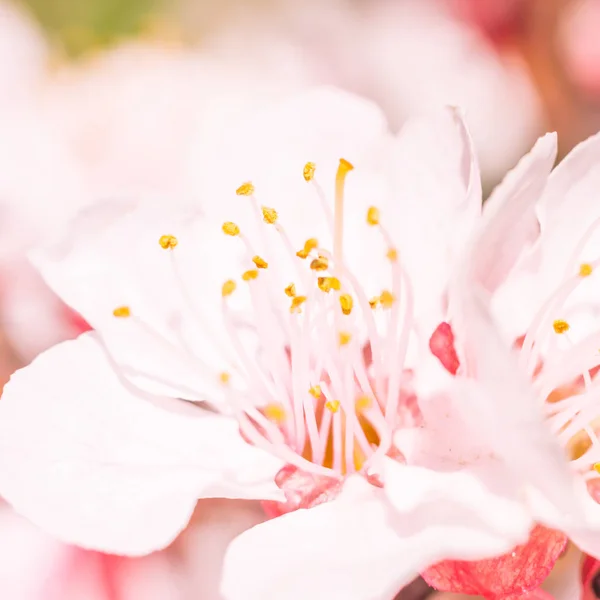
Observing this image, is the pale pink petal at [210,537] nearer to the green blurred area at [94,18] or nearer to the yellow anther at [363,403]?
the yellow anther at [363,403]

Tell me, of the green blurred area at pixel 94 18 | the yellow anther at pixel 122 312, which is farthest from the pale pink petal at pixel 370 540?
the green blurred area at pixel 94 18

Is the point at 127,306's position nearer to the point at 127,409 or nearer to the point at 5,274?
the point at 127,409

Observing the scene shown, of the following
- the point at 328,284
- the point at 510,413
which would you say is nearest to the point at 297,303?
the point at 328,284

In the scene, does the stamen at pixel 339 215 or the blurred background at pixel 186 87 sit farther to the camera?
the blurred background at pixel 186 87

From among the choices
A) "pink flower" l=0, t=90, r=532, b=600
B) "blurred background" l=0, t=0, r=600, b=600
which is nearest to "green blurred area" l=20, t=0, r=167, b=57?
"blurred background" l=0, t=0, r=600, b=600

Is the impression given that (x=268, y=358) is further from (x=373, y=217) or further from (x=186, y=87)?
(x=186, y=87)
